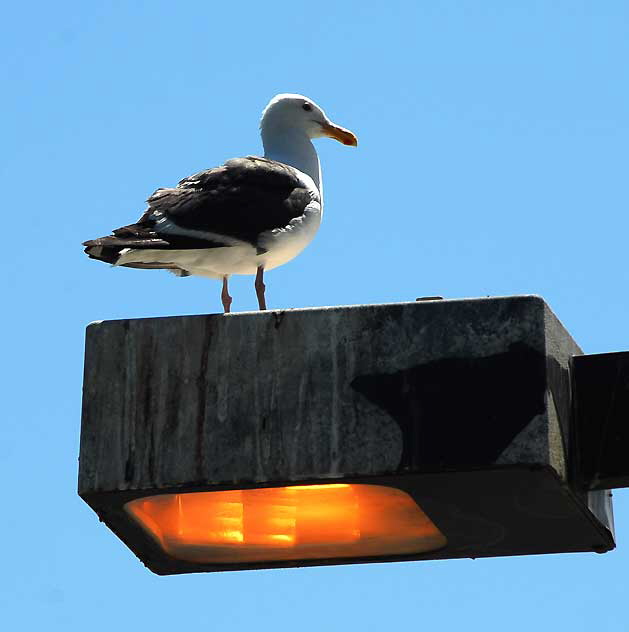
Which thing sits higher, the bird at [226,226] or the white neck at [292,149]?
the white neck at [292,149]

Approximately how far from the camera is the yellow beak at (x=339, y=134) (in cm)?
1215

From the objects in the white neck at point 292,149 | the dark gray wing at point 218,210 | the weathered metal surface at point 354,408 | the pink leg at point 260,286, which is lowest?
the weathered metal surface at point 354,408

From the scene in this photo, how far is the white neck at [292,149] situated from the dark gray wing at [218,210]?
0.90 m

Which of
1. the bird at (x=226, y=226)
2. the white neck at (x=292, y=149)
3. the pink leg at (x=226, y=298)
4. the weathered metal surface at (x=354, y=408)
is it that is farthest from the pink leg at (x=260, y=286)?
the weathered metal surface at (x=354, y=408)

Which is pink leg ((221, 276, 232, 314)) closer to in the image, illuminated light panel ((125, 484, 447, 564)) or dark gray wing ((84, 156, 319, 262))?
dark gray wing ((84, 156, 319, 262))

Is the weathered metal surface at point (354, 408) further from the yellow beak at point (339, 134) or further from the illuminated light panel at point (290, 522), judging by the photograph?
the yellow beak at point (339, 134)

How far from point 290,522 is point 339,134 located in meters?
5.34

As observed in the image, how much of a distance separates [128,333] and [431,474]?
165 cm

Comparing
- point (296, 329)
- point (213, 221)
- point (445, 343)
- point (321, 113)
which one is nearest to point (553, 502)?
point (445, 343)

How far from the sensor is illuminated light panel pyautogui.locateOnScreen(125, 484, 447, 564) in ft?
24.2

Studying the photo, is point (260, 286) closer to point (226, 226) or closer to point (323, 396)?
point (226, 226)

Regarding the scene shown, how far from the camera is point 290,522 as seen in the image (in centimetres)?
743

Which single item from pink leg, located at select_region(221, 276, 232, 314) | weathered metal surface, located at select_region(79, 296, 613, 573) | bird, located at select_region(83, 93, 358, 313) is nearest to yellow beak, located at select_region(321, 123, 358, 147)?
bird, located at select_region(83, 93, 358, 313)

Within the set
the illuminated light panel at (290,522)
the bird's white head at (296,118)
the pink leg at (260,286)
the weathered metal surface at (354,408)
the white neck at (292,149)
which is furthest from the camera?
the bird's white head at (296,118)
